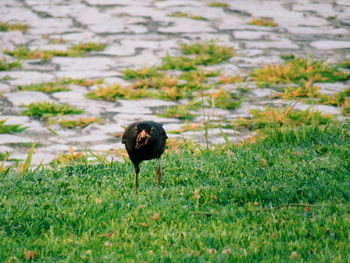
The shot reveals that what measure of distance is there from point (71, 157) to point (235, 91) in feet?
7.07

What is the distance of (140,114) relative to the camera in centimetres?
559

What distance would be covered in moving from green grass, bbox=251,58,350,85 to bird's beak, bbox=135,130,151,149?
10.5 ft

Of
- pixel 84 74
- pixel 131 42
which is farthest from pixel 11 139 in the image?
pixel 131 42

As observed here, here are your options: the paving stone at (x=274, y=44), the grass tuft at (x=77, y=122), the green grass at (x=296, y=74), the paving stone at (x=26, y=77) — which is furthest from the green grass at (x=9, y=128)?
the paving stone at (x=274, y=44)

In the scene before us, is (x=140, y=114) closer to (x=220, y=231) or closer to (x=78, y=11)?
(x=220, y=231)

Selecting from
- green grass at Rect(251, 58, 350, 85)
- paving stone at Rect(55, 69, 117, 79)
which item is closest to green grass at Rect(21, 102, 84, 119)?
paving stone at Rect(55, 69, 117, 79)

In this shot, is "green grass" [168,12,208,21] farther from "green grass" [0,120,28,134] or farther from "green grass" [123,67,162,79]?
"green grass" [0,120,28,134]

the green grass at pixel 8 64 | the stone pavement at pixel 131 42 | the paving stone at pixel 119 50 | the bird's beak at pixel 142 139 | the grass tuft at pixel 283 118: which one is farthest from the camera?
the paving stone at pixel 119 50

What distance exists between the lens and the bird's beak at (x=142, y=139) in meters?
3.31

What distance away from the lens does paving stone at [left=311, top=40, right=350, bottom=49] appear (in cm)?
752

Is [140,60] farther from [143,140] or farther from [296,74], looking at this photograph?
[143,140]

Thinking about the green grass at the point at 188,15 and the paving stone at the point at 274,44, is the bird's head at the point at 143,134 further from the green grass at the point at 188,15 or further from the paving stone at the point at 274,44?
the green grass at the point at 188,15

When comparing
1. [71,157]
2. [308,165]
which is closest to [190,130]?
[71,157]

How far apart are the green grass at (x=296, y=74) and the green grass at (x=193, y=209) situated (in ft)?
6.18
